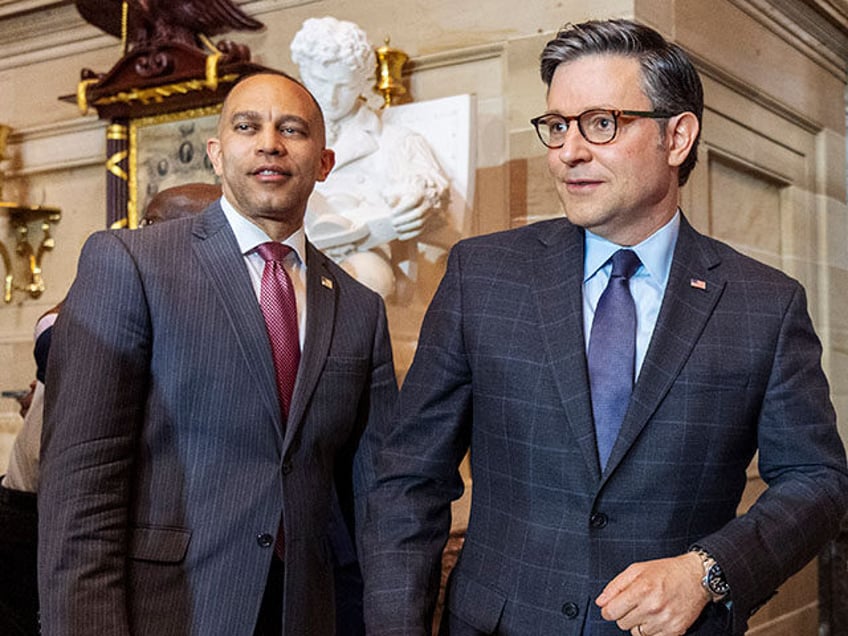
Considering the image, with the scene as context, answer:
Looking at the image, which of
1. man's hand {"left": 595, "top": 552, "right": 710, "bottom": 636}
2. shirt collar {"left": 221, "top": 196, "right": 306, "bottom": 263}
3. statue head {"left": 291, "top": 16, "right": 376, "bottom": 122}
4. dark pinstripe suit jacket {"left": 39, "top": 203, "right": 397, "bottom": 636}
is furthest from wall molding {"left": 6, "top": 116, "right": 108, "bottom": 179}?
man's hand {"left": 595, "top": 552, "right": 710, "bottom": 636}

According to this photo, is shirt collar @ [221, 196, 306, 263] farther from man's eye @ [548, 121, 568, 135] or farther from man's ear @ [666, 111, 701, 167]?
man's ear @ [666, 111, 701, 167]

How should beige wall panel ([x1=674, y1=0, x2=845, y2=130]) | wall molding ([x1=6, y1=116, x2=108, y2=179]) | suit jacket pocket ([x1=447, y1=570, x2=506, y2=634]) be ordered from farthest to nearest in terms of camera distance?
wall molding ([x1=6, y1=116, x2=108, y2=179]), beige wall panel ([x1=674, y1=0, x2=845, y2=130]), suit jacket pocket ([x1=447, y1=570, x2=506, y2=634])

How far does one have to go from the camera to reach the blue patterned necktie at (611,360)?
1.91m

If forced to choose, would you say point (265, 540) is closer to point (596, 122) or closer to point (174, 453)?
point (174, 453)

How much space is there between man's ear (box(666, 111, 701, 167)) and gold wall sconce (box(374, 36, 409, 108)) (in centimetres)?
241

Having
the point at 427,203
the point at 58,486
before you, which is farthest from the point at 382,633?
the point at 427,203

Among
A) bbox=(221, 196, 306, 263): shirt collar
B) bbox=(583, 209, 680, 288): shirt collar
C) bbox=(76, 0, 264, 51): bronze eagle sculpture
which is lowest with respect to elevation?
bbox=(583, 209, 680, 288): shirt collar

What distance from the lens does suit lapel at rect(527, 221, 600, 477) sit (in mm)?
1884

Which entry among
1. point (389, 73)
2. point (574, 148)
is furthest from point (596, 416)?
point (389, 73)

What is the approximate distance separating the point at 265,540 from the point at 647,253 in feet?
3.11

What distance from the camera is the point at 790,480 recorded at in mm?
1945

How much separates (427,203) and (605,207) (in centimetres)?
198

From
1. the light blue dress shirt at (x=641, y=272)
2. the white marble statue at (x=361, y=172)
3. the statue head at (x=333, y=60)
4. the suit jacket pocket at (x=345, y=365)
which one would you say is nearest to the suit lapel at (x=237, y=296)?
the suit jacket pocket at (x=345, y=365)

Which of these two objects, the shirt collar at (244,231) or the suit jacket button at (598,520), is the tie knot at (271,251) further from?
the suit jacket button at (598,520)
